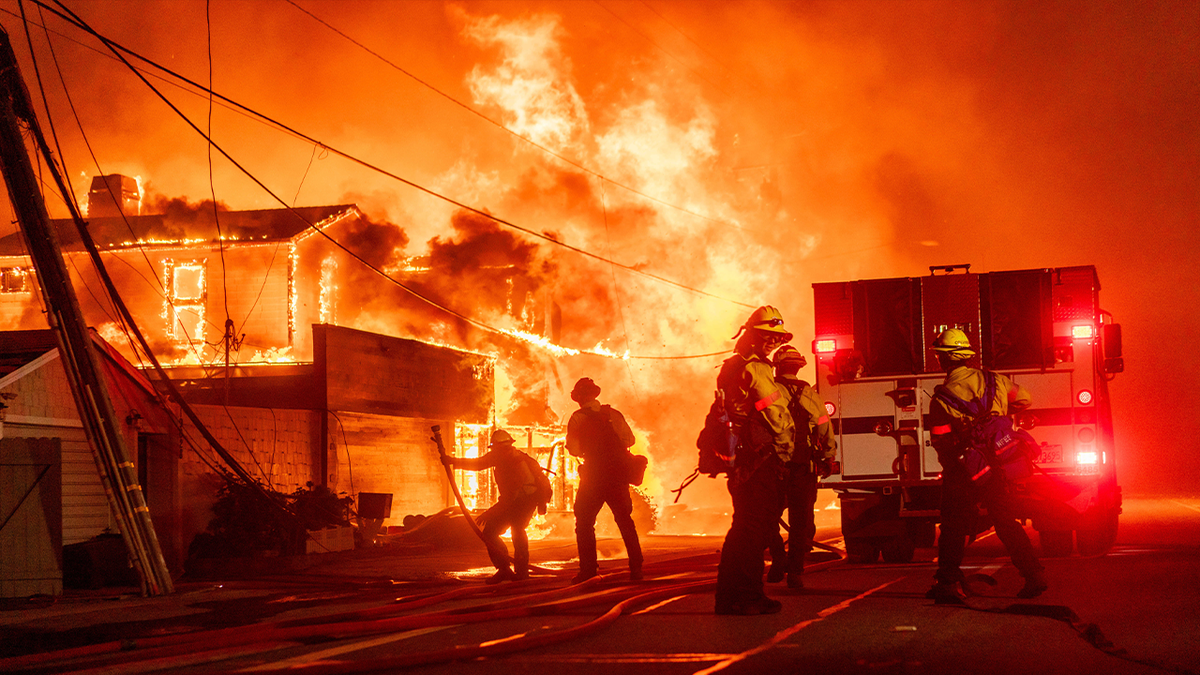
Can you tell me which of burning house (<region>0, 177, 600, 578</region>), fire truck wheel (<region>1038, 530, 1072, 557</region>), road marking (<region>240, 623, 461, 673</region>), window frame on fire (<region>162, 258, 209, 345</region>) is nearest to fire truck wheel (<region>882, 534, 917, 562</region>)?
fire truck wheel (<region>1038, 530, 1072, 557</region>)

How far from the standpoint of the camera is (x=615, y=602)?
347 inches

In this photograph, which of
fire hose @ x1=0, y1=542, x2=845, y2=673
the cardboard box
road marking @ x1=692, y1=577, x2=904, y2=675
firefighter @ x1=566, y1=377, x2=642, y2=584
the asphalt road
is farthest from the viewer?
the cardboard box

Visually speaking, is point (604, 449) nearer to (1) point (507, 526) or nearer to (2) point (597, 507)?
(2) point (597, 507)

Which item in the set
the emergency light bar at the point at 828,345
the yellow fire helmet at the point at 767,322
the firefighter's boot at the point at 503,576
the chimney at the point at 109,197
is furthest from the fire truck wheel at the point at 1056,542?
the chimney at the point at 109,197

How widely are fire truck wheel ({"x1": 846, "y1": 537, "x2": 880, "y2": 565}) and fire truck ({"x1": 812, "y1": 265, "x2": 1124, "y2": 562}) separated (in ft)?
0.05

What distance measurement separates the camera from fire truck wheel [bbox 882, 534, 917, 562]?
43.2 ft

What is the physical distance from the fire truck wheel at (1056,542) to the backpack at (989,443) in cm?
498

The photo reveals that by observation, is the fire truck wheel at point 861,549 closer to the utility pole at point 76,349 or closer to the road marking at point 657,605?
the road marking at point 657,605

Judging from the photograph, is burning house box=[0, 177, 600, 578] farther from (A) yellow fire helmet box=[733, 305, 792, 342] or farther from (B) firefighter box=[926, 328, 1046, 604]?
(B) firefighter box=[926, 328, 1046, 604]

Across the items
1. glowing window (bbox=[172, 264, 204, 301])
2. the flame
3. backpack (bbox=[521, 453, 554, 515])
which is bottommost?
backpack (bbox=[521, 453, 554, 515])

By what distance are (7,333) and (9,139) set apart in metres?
4.99

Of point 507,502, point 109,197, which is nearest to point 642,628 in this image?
point 507,502

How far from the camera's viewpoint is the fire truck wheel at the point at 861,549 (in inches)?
519

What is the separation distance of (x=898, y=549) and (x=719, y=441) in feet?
18.8
